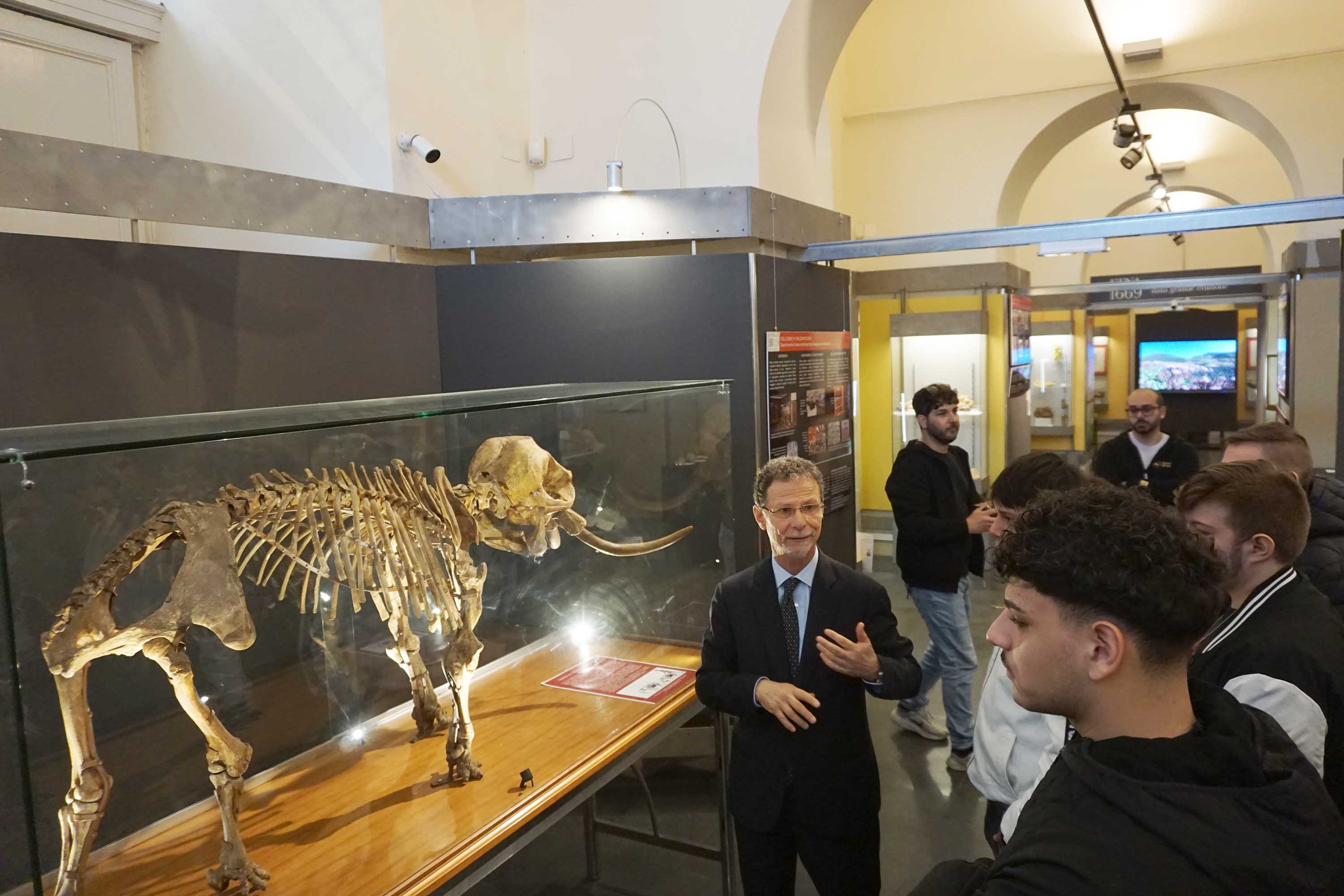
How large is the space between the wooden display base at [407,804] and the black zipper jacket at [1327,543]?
2.08 metres

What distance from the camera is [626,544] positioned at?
3518 millimetres

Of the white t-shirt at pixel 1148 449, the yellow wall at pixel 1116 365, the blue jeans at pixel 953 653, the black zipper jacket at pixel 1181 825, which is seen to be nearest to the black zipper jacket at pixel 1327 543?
the blue jeans at pixel 953 653

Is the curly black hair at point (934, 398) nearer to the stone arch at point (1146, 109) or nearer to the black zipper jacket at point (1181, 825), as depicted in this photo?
the black zipper jacket at point (1181, 825)

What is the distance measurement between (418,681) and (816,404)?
2.87 meters

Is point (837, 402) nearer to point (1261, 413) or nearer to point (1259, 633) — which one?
point (1259, 633)

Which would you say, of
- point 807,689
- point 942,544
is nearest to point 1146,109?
point 942,544

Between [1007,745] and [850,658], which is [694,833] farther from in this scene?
[1007,745]

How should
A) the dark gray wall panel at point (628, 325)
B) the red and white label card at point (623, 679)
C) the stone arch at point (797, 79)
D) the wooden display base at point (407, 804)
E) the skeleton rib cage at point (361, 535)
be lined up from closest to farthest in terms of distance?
1. the wooden display base at point (407, 804)
2. the skeleton rib cage at point (361, 535)
3. the red and white label card at point (623, 679)
4. the dark gray wall panel at point (628, 325)
5. the stone arch at point (797, 79)

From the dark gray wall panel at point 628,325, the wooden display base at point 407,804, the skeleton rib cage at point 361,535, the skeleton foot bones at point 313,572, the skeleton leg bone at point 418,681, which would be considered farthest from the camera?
the dark gray wall panel at point 628,325

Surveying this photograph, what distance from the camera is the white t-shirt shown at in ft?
18.4

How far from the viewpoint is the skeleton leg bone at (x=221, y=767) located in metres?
2.00

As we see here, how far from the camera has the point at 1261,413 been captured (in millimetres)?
10977

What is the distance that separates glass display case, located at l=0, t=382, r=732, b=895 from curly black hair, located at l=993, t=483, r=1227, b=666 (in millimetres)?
1398

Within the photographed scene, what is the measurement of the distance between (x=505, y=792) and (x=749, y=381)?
2.45m
